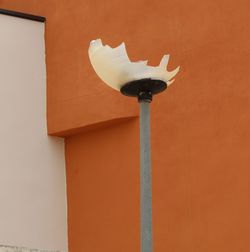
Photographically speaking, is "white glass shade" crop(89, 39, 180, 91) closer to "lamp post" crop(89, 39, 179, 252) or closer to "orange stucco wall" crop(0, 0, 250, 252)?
"lamp post" crop(89, 39, 179, 252)

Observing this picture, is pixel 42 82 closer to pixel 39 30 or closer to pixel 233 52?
pixel 39 30

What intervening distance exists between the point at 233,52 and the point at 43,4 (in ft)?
8.32

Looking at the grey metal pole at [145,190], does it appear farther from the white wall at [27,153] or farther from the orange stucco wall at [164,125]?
the white wall at [27,153]

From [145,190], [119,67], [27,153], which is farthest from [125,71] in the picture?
[27,153]

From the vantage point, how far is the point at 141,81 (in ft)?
16.8

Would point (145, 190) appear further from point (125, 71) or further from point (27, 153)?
point (27, 153)

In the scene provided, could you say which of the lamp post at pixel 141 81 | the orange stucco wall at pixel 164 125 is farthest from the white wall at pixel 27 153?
the lamp post at pixel 141 81

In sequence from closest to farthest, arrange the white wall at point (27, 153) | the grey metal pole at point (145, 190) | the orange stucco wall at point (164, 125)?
the grey metal pole at point (145, 190), the orange stucco wall at point (164, 125), the white wall at point (27, 153)

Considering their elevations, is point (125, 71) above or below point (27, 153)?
below

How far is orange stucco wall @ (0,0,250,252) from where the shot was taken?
742 centimetres

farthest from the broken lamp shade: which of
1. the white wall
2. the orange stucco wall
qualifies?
the white wall

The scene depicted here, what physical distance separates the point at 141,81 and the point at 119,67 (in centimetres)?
16

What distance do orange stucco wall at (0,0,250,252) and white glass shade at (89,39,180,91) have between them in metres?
2.41

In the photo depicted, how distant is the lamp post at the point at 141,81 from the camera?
4.98 m
